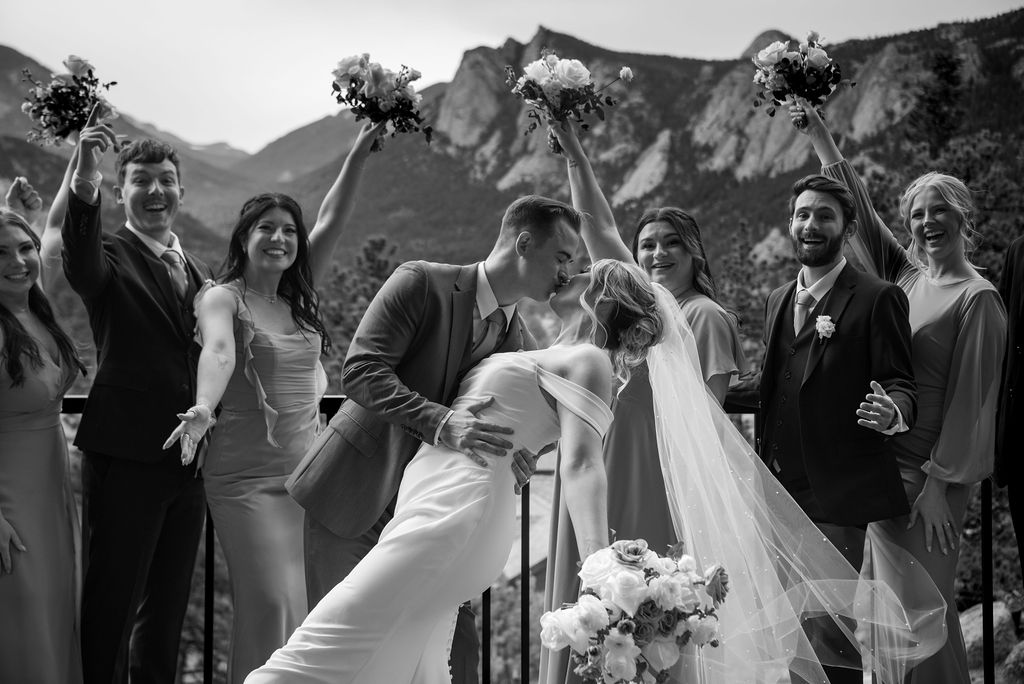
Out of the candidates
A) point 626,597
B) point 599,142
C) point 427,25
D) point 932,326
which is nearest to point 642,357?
point 626,597

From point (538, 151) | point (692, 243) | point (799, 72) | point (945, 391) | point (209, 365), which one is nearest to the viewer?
point (209, 365)

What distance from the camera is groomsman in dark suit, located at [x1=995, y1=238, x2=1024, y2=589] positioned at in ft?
9.62

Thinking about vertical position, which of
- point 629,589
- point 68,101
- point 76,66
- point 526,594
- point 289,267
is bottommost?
point 526,594

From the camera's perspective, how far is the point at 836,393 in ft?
9.37

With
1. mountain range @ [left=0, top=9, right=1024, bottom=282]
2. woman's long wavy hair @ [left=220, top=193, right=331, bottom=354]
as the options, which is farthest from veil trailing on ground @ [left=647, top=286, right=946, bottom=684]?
mountain range @ [left=0, top=9, right=1024, bottom=282]

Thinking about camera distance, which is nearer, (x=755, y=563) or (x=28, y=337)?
(x=755, y=563)

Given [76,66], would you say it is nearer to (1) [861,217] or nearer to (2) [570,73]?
(2) [570,73]

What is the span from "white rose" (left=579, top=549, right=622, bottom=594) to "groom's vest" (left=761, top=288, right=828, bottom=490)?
3.58 ft

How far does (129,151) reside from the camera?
129 inches

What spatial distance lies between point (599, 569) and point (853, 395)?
1235 millimetres

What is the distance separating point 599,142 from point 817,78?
407 inches

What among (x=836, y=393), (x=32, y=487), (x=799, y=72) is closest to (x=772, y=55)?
(x=799, y=72)

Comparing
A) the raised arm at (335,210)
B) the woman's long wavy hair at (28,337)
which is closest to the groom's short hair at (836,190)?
the raised arm at (335,210)

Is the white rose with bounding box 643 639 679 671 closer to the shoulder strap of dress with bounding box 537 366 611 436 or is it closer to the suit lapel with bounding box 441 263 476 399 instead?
the shoulder strap of dress with bounding box 537 366 611 436
